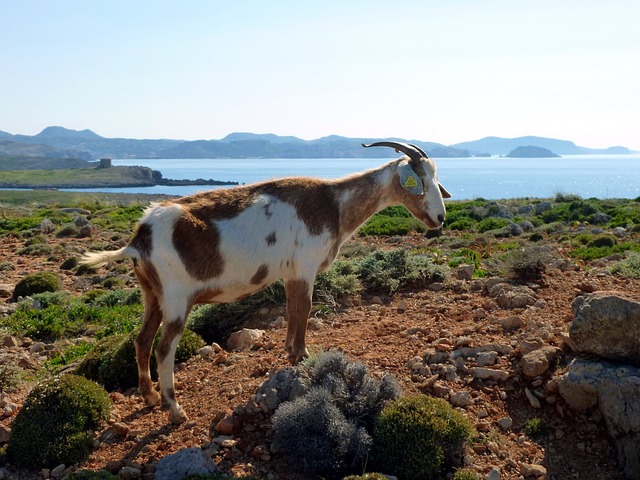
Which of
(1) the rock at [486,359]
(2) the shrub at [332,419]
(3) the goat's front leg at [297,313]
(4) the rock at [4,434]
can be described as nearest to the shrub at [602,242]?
(1) the rock at [486,359]

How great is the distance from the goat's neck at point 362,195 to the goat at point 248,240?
0.04 ft

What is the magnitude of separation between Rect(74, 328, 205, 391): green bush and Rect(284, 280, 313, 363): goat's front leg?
5.88 ft

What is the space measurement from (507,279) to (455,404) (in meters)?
4.32

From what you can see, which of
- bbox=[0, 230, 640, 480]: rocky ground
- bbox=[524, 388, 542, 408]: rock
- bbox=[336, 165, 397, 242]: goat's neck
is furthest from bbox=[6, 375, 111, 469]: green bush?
bbox=[524, 388, 542, 408]: rock

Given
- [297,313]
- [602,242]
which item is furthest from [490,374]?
[602,242]

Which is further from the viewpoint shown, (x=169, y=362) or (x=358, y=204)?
(x=358, y=204)

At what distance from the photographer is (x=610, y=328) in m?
6.54

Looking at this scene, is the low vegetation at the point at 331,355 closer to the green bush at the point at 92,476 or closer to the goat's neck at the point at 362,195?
the green bush at the point at 92,476

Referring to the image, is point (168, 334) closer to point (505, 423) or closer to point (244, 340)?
point (244, 340)

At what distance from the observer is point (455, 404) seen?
6.48 meters

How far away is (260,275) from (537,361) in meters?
3.17

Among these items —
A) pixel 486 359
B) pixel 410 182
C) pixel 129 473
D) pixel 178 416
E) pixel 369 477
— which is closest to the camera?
pixel 369 477

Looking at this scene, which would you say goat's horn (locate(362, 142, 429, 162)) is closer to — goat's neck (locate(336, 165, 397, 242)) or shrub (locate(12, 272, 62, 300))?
goat's neck (locate(336, 165, 397, 242))

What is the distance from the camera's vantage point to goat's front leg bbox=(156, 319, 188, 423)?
6.12 meters
